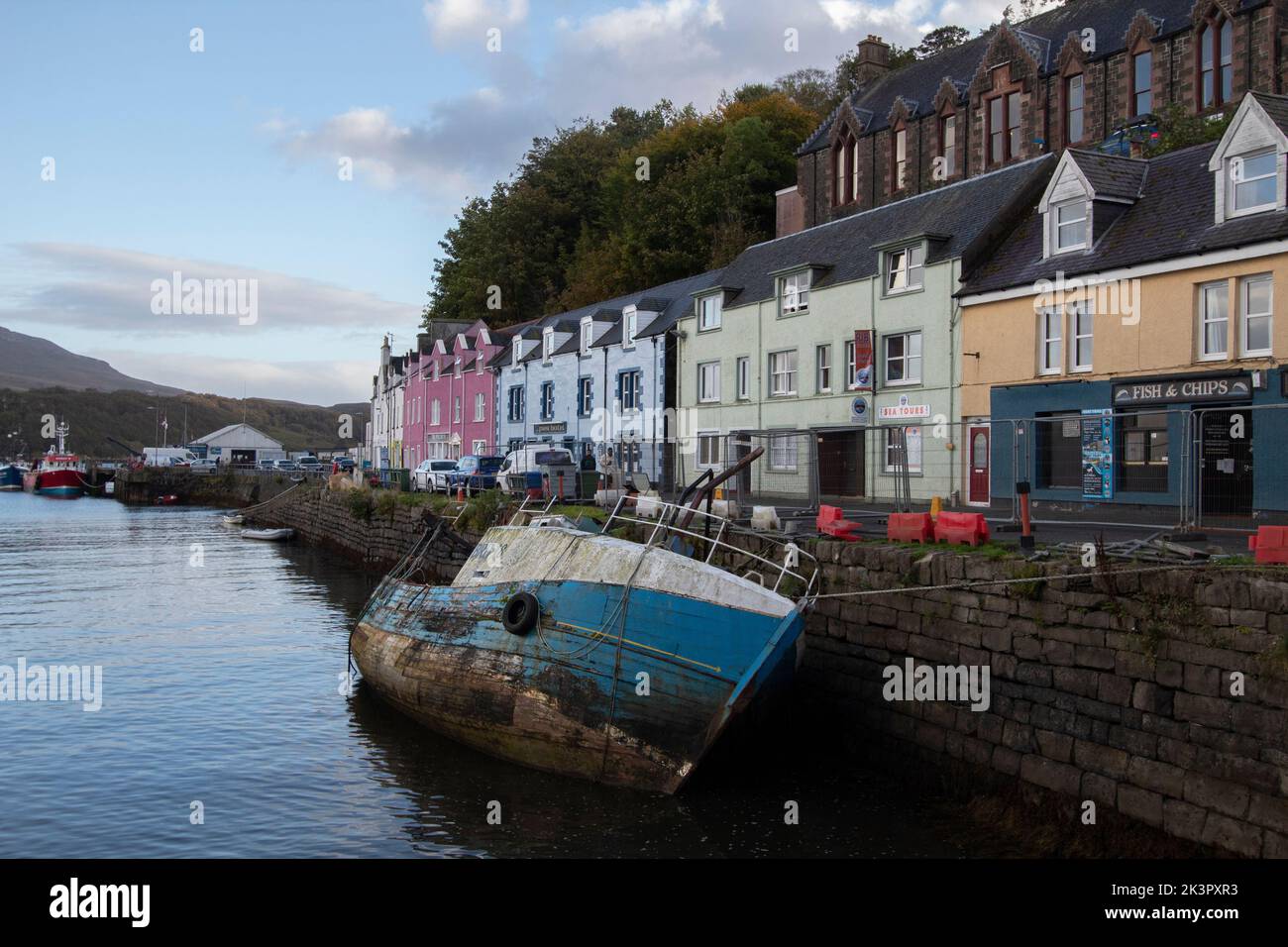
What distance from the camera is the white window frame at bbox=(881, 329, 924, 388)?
30109mm

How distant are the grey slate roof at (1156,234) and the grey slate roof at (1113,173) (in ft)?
A: 0.83

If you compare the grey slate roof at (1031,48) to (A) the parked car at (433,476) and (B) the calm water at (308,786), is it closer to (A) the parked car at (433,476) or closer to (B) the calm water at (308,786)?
(A) the parked car at (433,476)

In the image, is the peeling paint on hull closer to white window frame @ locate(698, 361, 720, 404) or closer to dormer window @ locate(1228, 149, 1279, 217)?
dormer window @ locate(1228, 149, 1279, 217)

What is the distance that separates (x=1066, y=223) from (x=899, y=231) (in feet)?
25.0

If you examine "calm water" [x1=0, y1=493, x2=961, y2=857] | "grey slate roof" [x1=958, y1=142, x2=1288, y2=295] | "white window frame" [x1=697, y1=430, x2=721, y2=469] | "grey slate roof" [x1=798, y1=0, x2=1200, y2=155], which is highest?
"grey slate roof" [x1=798, y1=0, x2=1200, y2=155]

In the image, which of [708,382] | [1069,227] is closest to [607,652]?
[1069,227]

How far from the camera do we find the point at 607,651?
12.3 metres

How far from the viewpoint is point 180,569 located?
36031 millimetres

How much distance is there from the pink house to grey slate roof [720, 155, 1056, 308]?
23.1 meters

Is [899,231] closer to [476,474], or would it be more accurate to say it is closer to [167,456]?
[476,474]

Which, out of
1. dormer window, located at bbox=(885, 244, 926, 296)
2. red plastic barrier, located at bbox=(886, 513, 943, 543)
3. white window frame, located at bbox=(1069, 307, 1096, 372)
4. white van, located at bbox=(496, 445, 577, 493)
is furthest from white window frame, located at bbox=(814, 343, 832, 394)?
red plastic barrier, located at bbox=(886, 513, 943, 543)

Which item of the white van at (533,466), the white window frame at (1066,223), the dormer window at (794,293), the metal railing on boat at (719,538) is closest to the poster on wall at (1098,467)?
the metal railing on boat at (719,538)

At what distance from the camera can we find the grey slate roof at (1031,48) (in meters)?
39.7

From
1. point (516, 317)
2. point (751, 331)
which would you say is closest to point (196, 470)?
point (516, 317)
